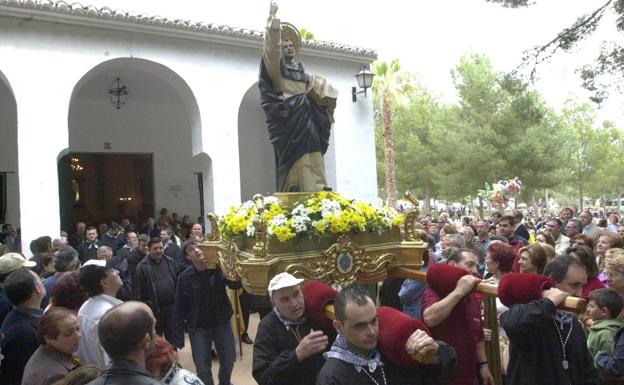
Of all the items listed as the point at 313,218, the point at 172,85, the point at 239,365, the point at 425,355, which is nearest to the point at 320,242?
the point at 313,218

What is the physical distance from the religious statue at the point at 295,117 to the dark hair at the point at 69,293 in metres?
2.07

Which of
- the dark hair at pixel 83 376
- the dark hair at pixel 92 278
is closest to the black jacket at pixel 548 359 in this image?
the dark hair at pixel 83 376

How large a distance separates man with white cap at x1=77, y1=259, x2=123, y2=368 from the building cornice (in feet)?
24.2

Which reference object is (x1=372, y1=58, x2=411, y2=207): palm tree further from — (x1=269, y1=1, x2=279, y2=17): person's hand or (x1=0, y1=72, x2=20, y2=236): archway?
(x1=269, y1=1, x2=279, y2=17): person's hand

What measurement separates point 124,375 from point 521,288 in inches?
72.5

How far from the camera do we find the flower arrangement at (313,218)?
4168 mm

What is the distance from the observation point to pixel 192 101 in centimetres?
1155

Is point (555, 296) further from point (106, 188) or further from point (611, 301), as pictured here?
A: point (106, 188)

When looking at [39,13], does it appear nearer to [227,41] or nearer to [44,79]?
[44,79]

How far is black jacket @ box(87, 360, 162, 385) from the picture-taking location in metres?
2.25

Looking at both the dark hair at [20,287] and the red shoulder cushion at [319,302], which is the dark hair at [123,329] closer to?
the red shoulder cushion at [319,302]

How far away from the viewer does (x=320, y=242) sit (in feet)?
14.0

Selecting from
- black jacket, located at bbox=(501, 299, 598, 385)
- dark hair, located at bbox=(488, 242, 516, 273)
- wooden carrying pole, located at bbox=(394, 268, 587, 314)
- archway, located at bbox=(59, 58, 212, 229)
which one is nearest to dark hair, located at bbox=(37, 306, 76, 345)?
wooden carrying pole, located at bbox=(394, 268, 587, 314)

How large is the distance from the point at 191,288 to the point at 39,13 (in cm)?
698
